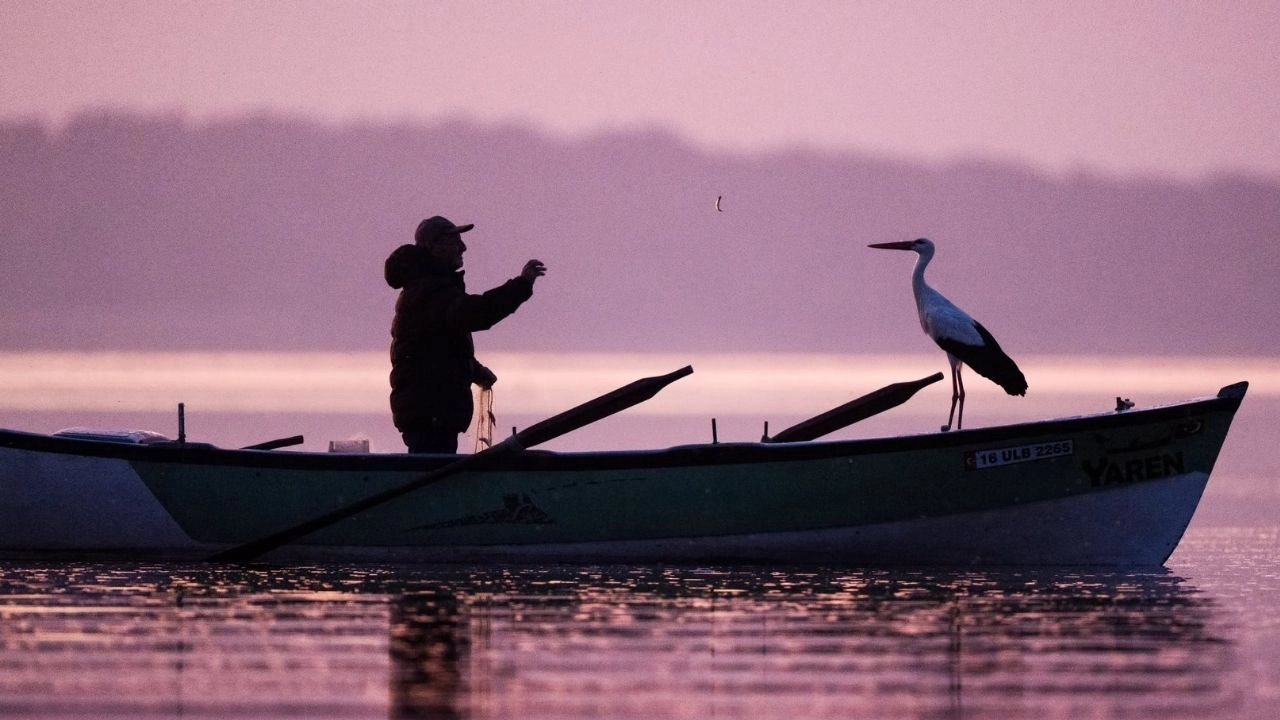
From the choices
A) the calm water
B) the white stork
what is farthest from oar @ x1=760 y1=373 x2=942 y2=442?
the calm water

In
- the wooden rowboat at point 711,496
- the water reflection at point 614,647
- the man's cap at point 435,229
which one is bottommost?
the water reflection at point 614,647

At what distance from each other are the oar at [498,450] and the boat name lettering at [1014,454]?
208cm

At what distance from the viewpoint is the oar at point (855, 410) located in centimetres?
1562

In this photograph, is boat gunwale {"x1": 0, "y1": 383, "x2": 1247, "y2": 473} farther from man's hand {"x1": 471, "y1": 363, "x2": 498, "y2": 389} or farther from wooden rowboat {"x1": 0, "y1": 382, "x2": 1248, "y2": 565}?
man's hand {"x1": 471, "y1": 363, "x2": 498, "y2": 389}

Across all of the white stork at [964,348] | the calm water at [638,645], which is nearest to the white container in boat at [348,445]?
the calm water at [638,645]

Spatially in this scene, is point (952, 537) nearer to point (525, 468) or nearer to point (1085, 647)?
point (525, 468)

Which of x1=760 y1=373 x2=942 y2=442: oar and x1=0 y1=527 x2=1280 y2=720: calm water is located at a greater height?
x1=760 y1=373 x2=942 y2=442: oar

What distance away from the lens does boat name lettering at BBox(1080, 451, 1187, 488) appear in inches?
567

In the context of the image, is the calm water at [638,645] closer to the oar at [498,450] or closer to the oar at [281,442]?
the oar at [498,450]

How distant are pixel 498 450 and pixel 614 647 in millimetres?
5671

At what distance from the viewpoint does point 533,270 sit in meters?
14.5

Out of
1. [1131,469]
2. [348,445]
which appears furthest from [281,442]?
[1131,469]

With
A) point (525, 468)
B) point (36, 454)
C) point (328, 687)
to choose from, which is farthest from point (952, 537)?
point (328, 687)

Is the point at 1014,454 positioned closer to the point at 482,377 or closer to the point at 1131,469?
the point at 1131,469
